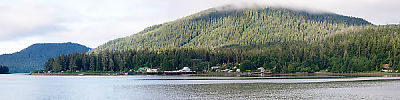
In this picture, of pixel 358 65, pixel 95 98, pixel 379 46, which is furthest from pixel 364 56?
pixel 95 98

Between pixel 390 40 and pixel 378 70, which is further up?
pixel 390 40

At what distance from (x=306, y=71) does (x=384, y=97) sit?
5302 inches

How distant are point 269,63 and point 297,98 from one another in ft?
465

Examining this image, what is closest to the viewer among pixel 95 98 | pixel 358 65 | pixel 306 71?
pixel 95 98

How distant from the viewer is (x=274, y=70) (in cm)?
19200

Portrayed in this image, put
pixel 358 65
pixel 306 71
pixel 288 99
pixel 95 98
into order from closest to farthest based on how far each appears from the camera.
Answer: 1. pixel 288 99
2. pixel 95 98
3. pixel 358 65
4. pixel 306 71

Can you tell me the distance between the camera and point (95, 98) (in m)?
61.8

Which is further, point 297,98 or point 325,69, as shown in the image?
point 325,69

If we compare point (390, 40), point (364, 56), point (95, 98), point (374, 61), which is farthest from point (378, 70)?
point (95, 98)

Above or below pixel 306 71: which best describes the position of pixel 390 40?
above

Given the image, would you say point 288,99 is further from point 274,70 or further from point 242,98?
point 274,70

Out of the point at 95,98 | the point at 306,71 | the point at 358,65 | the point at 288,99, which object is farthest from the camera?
the point at 306,71

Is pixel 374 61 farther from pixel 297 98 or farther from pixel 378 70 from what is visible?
pixel 297 98

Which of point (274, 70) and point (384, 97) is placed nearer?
point (384, 97)
